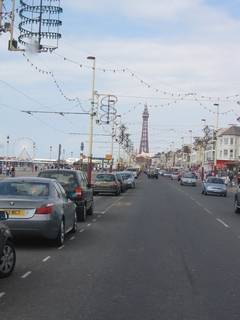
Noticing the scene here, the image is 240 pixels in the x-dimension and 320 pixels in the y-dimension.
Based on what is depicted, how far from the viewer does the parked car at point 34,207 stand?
12.2 meters

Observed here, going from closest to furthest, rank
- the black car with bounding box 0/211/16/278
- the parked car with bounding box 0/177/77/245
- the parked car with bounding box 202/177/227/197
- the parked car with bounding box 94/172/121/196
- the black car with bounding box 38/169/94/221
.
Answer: the black car with bounding box 0/211/16/278 < the parked car with bounding box 0/177/77/245 < the black car with bounding box 38/169/94/221 < the parked car with bounding box 94/172/121/196 < the parked car with bounding box 202/177/227/197

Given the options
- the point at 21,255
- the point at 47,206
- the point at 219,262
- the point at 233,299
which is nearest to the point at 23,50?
the point at 47,206

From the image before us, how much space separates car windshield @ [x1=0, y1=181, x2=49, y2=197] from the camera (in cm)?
1291

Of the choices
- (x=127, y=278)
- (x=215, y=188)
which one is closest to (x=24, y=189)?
(x=127, y=278)

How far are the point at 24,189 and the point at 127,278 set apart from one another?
4461 mm

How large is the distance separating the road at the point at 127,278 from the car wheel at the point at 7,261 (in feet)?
0.46

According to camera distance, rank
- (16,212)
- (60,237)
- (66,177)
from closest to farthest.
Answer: (16,212), (60,237), (66,177)

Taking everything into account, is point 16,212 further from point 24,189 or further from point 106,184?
point 106,184

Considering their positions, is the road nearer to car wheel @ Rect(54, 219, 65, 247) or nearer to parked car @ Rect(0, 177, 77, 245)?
car wheel @ Rect(54, 219, 65, 247)

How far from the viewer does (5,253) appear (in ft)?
30.2

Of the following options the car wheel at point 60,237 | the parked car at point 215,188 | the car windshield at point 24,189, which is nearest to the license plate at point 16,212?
the car windshield at point 24,189

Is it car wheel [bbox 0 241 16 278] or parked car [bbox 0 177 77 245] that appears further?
parked car [bbox 0 177 77 245]

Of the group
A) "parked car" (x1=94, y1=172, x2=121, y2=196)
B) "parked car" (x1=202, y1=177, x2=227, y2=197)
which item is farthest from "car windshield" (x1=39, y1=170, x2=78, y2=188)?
"parked car" (x1=202, y1=177, x2=227, y2=197)

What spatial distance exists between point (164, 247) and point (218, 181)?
3441 centimetres
